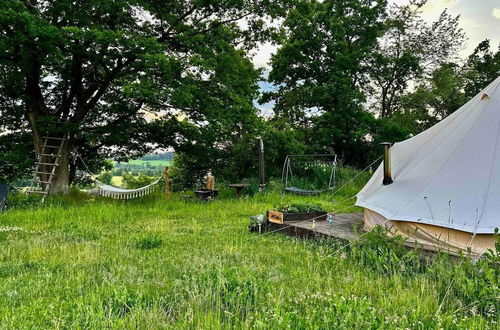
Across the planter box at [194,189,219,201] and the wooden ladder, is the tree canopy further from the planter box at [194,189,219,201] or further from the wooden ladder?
the planter box at [194,189,219,201]

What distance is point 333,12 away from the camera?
16.4 m

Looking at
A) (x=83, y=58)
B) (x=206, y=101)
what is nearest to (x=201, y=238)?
(x=206, y=101)

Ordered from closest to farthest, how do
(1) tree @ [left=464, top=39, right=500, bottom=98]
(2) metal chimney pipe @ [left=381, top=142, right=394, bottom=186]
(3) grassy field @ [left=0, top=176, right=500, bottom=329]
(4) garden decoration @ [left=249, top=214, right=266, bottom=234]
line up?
(3) grassy field @ [left=0, top=176, right=500, bottom=329] → (2) metal chimney pipe @ [left=381, top=142, right=394, bottom=186] → (4) garden decoration @ [left=249, top=214, right=266, bottom=234] → (1) tree @ [left=464, top=39, right=500, bottom=98]

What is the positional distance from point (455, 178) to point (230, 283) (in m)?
2.94

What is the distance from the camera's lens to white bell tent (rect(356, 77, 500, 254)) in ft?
13.5

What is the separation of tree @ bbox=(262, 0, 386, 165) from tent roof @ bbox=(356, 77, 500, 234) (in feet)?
31.6

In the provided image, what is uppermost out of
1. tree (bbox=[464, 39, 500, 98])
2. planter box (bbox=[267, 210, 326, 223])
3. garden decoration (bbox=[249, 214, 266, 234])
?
tree (bbox=[464, 39, 500, 98])

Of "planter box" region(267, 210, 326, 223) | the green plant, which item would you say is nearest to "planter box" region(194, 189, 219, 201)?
the green plant

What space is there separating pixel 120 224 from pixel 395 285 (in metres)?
4.71

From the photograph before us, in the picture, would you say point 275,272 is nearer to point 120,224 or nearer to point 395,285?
point 395,285

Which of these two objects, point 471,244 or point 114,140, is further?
point 114,140

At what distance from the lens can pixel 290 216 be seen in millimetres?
6133

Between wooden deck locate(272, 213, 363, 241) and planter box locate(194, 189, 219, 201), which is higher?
planter box locate(194, 189, 219, 201)

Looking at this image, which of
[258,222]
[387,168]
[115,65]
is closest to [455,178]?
[387,168]
